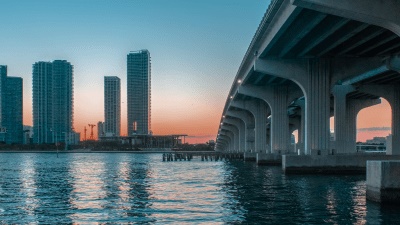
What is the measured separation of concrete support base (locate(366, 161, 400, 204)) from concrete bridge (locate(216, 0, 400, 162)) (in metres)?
6.80

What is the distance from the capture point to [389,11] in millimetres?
22938

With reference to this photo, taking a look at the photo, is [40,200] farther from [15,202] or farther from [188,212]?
[188,212]

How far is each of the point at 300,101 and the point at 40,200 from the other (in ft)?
195

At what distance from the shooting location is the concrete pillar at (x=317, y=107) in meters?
45.2

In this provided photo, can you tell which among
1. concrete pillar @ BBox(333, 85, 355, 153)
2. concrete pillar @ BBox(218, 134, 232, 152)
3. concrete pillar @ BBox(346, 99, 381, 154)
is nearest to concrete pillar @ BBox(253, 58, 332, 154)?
concrete pillar @ BBox(333, 85, 355, 153)

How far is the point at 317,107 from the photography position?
45.3 metres

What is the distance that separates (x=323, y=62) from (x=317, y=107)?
4.28 m

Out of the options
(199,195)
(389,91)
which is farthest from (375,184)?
(389,91)

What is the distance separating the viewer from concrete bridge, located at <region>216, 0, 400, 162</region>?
24906 mm

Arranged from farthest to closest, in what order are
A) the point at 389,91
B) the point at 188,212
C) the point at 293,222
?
1. the point at 389,91
2. the point at 188,212
3. the point at 293,222

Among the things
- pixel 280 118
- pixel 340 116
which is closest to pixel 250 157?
pixel 280 118

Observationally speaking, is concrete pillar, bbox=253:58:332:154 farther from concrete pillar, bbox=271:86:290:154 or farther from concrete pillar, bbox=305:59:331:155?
concrete pillar, bbox=271:86:290:154

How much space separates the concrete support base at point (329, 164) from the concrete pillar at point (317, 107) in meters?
1.71

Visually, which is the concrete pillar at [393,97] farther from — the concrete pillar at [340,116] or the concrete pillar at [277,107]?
the concrete pillar at [277,107]
